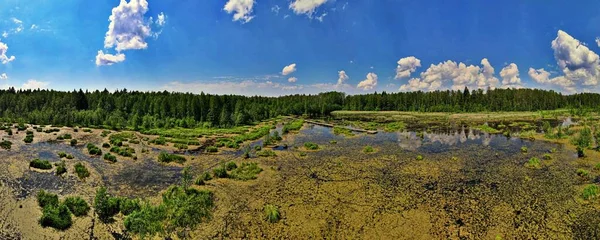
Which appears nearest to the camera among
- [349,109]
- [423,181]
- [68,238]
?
[68,238]

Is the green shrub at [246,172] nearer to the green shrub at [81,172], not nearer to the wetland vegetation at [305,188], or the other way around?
the wetland vegetation at [305,188]

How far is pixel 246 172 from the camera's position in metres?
30.8

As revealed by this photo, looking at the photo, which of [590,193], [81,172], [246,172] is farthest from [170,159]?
[590,193]

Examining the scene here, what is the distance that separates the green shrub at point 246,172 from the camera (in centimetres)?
2923

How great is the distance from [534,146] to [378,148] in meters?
23.3

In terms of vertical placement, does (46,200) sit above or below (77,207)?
below

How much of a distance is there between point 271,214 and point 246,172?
11.2m

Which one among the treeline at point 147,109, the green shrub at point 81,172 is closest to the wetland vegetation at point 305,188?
the green shrub at point 81,172

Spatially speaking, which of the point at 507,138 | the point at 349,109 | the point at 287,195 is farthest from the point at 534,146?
the point at 349,109

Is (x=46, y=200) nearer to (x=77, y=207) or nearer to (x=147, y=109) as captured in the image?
(x=77, y=207)

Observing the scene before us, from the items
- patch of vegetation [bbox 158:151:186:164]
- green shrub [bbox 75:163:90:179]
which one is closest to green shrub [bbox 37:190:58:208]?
green shrub [bbox 75:163:90:179]

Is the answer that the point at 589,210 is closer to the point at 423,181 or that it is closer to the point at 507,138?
the point at 423,181

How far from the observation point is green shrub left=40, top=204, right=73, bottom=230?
1842 centimetres

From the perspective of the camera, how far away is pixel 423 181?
93.7ft
